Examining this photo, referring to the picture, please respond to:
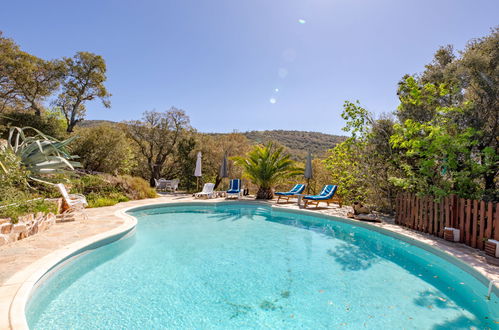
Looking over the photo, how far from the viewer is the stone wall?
4.36 meters

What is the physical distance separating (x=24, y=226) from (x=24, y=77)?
43.4 ft

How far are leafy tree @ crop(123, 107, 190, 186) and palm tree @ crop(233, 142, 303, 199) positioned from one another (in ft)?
24.7

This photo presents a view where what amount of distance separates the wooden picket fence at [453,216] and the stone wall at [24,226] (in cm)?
884

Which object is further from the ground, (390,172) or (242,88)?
(242,88)

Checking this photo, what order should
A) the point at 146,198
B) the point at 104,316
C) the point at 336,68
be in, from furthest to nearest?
the point at 146,198
the point at 336,68
the point at 104,316

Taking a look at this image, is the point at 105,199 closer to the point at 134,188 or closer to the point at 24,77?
the point at 134,188

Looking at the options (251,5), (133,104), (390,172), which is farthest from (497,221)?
(133,104)

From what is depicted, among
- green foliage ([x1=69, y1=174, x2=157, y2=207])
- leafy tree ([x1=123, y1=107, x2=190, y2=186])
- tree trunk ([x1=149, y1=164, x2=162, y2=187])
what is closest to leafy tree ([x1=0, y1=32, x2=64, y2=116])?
leafy tree ([x1=123, y1=107, x2=190, y2=186])

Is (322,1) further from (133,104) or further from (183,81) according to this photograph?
(133,104)

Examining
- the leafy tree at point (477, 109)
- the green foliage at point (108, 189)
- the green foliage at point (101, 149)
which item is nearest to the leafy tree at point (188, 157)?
the green foliage at point (101, 149)

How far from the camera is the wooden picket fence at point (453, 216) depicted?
4871 mm

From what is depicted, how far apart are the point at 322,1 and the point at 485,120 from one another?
20.6 ft

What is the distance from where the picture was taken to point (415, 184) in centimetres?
721

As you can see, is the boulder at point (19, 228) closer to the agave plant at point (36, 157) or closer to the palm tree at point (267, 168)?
the agave plant at point (36, 157)
